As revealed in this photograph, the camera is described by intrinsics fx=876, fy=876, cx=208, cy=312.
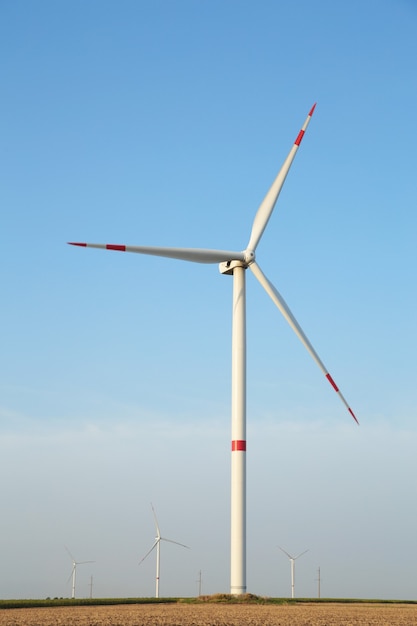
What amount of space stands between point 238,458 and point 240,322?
355 inches

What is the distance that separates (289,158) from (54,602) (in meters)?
33.8

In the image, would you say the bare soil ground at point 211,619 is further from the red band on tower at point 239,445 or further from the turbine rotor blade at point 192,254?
the turbine rotor blade at point 192,254

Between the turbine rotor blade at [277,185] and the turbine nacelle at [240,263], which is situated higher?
the turbine rotor blade at [277,185]

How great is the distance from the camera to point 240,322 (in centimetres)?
5678

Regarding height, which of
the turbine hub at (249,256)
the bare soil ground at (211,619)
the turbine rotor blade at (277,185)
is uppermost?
the turbine rotor blade at (277,185)

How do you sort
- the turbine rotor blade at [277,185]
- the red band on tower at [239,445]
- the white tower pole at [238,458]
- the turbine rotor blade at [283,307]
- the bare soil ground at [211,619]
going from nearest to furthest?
the bare soil ground at [211,619] < the white tower pole at [238,458] < the red band on tower at [239,445] < the turbine rotor blade at [283,307] < the turbine rotor blade at [277,185]

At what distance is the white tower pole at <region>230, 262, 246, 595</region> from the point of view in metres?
52.1

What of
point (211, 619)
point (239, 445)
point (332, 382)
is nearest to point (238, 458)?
point (239, 445)

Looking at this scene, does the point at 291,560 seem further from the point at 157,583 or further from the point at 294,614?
the point at 294,614

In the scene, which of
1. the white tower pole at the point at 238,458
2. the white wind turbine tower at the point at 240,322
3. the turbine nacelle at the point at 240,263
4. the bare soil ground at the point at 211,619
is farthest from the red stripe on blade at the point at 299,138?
the bare soil ground at the point at 211,619

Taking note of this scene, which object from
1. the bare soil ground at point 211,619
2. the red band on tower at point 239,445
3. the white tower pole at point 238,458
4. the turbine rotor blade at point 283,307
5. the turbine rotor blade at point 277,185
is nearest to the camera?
the bare soil ground at point 211,619

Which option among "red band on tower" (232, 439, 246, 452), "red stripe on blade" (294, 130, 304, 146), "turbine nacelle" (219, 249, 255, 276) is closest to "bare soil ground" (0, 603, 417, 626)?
"red band on tower" (232, 439, 246, 452)

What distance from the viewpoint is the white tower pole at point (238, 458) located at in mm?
52062

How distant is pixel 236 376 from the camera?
2163 inches
